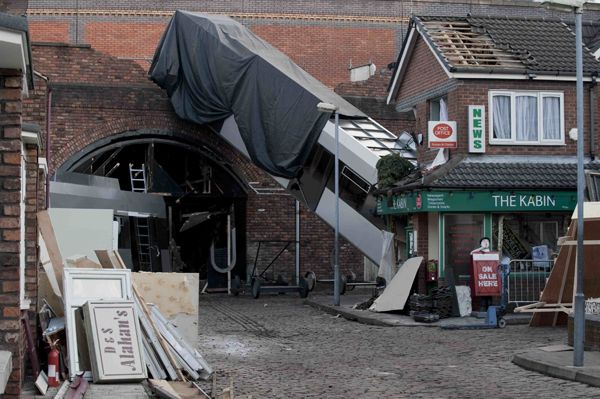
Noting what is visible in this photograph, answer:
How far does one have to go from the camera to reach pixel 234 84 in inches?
1165

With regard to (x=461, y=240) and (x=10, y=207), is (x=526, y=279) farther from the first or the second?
(x=10, y=207)

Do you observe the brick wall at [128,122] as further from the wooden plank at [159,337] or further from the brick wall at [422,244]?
the wooden plank at [159,337]

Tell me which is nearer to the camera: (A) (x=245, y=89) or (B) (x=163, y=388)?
(B) (x=163, y=388)

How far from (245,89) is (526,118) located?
928 centimetres

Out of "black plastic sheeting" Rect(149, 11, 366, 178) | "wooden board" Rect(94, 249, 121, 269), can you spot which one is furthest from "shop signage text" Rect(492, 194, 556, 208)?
"wooden board" Rect(94, 249, 121, 269)

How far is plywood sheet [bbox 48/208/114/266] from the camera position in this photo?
19.9m

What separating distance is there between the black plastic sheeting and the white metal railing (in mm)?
7115

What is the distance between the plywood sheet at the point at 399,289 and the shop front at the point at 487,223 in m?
0.45

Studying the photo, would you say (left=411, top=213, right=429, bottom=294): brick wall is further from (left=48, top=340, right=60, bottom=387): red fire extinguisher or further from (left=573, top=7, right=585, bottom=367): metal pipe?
(left=48, top=340, right=60, bottom=387): red fire extinguisher

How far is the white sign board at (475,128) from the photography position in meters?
23.2

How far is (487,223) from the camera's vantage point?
22.9 meters

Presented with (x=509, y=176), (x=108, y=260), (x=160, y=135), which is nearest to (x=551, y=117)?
(x=509, y=176)

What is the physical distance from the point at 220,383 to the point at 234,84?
710 inches

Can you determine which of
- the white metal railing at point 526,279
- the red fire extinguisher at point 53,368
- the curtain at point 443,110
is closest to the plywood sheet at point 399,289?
the white metal railing at point 526,279
